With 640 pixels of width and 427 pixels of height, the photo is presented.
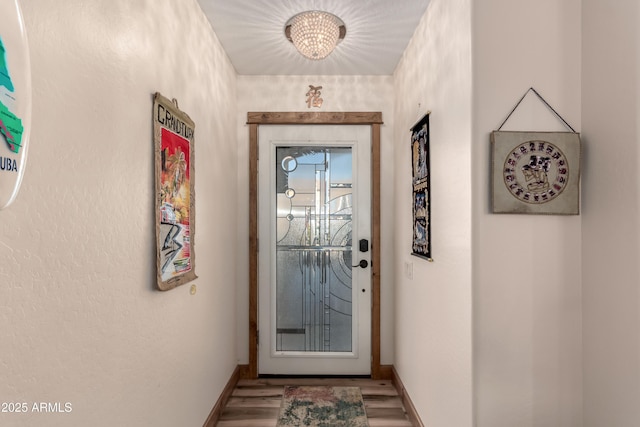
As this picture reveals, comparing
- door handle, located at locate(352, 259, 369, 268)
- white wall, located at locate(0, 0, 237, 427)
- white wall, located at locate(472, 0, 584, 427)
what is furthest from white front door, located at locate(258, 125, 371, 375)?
white wall, located at locate(472, 0, 584, 427)

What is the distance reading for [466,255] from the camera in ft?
5.12

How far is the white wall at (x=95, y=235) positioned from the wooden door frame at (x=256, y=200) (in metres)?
1.08

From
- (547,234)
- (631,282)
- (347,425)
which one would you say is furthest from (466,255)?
(347,425)

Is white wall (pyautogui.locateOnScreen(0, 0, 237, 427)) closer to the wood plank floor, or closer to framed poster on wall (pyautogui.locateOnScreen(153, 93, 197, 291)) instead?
framed poster on wall (pyautogui.locateOnScreen(153, 93, 197, 291))

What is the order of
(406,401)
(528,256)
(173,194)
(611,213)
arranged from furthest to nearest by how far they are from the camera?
(406,401)
(173,194)
(528,256)
(611,213)

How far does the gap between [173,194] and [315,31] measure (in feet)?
4.12

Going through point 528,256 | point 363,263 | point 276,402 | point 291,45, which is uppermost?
point 291,45

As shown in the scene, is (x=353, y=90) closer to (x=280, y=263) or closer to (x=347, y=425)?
(x=280, y=263)

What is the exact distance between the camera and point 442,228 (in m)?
1.87

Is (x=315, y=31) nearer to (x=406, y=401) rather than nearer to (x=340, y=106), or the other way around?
(x=340, y=106)

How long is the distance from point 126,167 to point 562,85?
172 centimetres

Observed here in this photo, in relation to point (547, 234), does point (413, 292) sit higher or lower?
lower

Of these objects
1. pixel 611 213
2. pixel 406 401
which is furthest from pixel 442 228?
pixel 406 401

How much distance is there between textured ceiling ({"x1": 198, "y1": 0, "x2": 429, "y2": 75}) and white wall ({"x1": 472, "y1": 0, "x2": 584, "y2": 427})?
816mm
